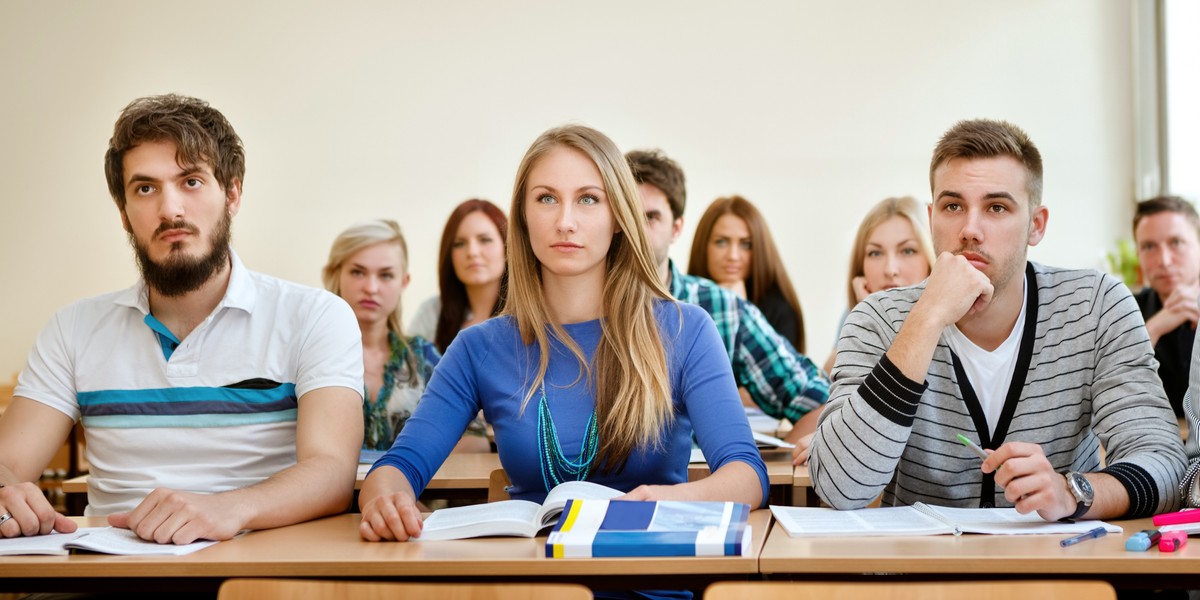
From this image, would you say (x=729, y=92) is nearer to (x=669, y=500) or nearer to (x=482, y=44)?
(x=482, y=44)

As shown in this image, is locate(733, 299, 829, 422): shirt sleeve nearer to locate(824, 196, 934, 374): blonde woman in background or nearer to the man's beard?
locate(824, 196, 934, 374): blonde woman in background

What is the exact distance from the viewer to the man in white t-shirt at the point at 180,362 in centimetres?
221

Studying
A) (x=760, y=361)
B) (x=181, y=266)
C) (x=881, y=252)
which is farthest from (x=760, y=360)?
(x=181, y=266)

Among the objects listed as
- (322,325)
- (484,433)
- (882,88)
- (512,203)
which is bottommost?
(484,433)

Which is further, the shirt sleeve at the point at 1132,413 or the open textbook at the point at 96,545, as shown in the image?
the shirt sleeve at the point at 1132,413

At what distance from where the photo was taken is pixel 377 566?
1521 millimetres

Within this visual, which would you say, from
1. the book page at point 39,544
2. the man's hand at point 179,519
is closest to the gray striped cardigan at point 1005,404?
the man's hand at point 179,519

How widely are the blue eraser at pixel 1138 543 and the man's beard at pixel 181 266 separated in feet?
5.84

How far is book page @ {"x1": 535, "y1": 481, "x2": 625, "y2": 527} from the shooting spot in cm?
170

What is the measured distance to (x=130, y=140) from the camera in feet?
7.27

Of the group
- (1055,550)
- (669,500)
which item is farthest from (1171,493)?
(669,500)

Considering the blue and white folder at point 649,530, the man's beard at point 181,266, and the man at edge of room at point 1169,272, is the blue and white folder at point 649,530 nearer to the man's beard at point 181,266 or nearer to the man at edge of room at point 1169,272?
the man's beard at point 181,266

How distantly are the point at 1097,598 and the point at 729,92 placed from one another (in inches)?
214

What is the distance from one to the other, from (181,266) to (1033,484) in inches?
65.7
